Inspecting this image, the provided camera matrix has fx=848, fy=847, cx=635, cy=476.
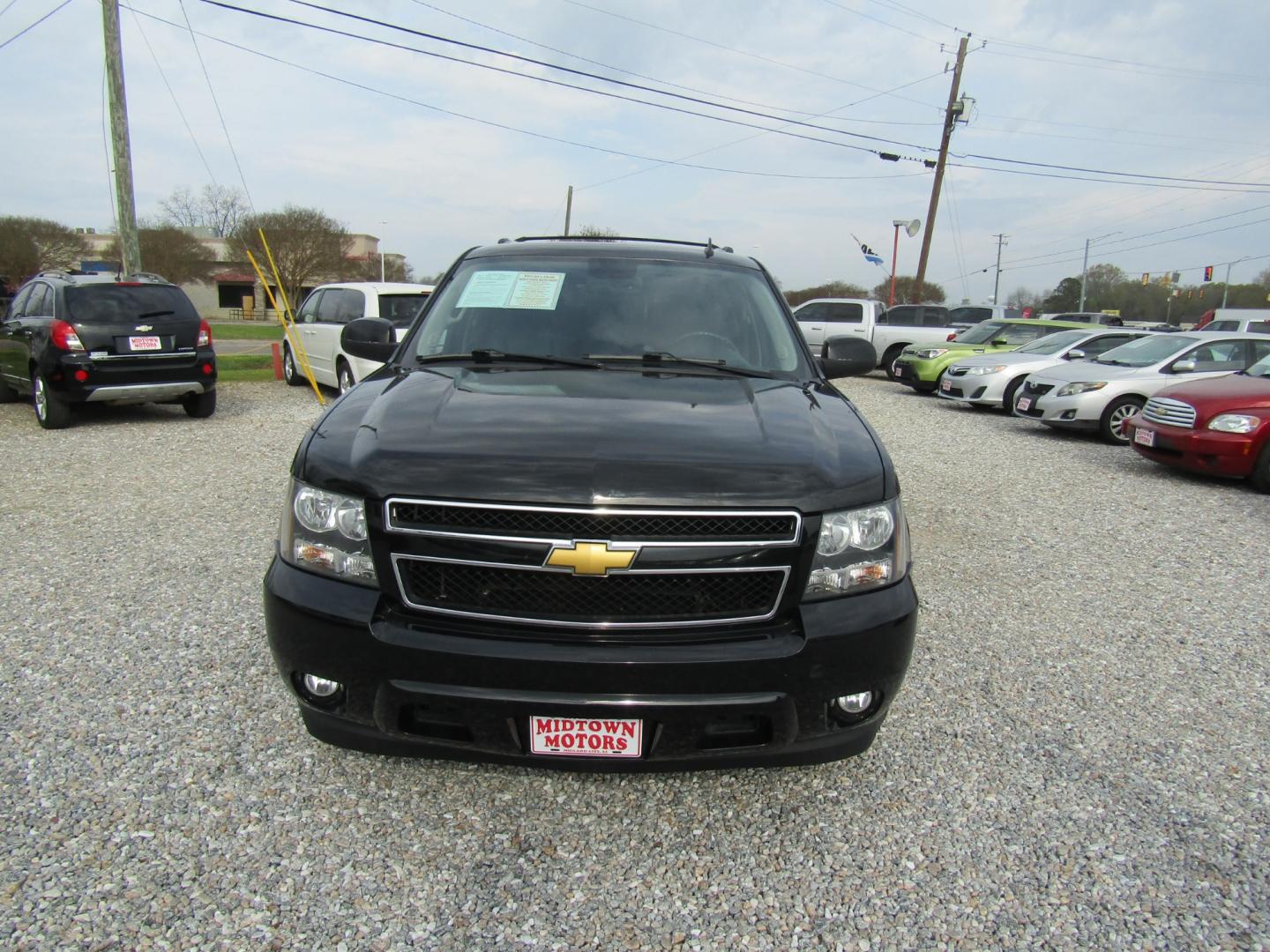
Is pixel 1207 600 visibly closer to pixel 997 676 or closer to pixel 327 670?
pixel 997 676

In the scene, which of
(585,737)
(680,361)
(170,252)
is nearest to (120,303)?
(680,361)

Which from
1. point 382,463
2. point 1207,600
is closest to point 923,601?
point 1207,600

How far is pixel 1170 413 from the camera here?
8555 mm

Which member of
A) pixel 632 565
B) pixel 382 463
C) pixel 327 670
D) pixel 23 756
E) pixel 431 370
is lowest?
pixel 23 756

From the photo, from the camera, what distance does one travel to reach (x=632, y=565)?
2.20 m

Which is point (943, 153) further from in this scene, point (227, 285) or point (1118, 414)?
point (227, 285)

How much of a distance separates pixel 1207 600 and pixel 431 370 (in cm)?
457

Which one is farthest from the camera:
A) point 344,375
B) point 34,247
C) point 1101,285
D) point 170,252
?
point 1101,285

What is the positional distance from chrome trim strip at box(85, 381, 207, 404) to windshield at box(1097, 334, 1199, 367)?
12040mm

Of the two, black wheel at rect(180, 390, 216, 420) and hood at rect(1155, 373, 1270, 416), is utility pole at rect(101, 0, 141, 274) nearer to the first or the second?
black wheel at rect(180, 390, 216, 420)

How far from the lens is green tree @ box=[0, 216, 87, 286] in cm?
3991

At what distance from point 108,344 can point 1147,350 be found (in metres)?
13.1

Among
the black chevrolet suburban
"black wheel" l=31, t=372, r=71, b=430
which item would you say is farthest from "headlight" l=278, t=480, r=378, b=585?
"black wheel" l=31, t=372, r=71, b=430

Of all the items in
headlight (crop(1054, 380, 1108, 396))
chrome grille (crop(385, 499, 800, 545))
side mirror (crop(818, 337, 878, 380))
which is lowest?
chrome grille (crop(385, 499, 800, 545))
